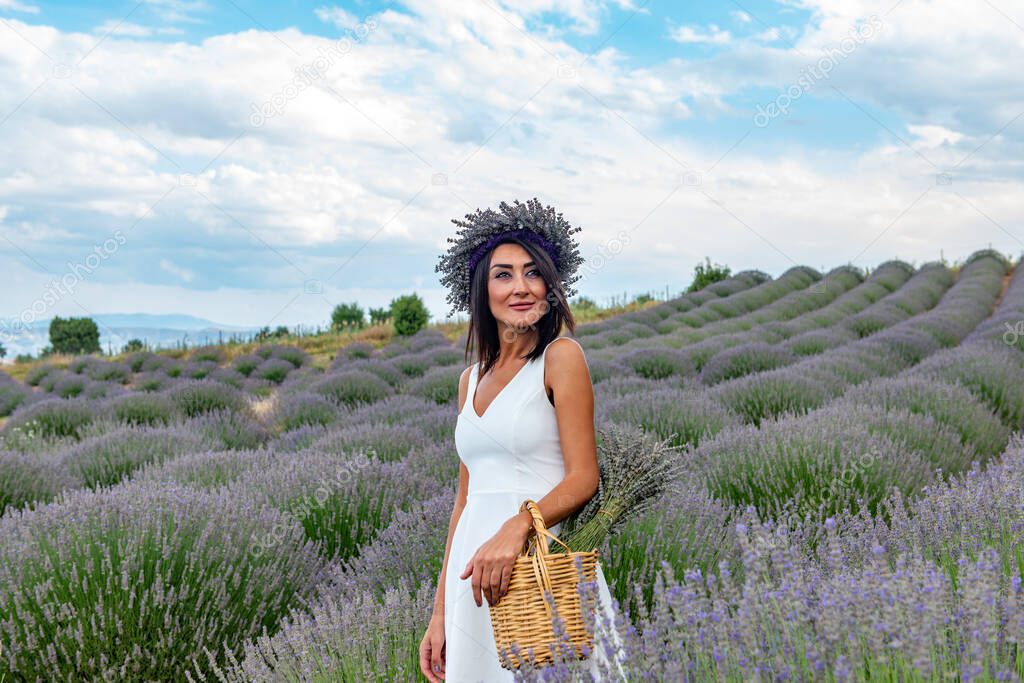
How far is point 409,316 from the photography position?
2028 centimetres

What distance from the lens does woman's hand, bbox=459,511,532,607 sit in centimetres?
170

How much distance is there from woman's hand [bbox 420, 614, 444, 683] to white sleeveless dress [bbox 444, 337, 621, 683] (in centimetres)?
10

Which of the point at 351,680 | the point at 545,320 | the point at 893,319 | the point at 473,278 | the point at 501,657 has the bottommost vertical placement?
the point at 351,680

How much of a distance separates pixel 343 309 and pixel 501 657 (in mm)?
23066

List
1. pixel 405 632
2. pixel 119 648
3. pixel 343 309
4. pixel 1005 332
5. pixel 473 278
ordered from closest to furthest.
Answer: pixel 473 278, pixel 405 632, pixel 119 648, pixel 1005 332, pixel 343 309

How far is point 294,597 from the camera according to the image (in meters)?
3.56

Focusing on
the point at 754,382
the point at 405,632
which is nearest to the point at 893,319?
the point at 754,382

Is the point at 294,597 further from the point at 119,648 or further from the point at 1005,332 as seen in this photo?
the point at 1005,332

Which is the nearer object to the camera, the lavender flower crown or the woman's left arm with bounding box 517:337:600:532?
the woman's left arm with bounding box 517:337:600:532

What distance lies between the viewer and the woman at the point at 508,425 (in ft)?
6.05

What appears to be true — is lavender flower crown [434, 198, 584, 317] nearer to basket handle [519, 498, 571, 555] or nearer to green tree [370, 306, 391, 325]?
basket handle [519, 498, 571, 555]

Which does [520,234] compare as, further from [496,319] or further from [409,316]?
[409,316]

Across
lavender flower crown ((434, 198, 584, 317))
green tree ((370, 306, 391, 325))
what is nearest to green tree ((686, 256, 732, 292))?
green tree ((370, 306, 391, 325))

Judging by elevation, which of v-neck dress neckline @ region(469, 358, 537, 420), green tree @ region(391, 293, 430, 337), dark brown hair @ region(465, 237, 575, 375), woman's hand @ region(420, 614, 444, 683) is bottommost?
woman's hand @ region(420, 614, 444, 683)
